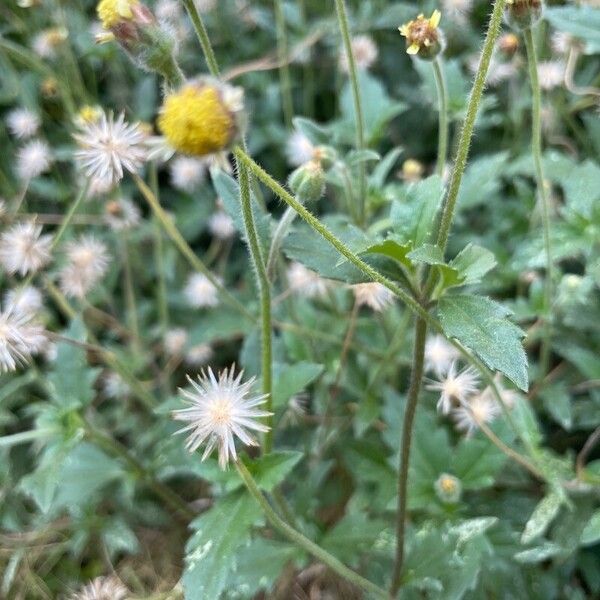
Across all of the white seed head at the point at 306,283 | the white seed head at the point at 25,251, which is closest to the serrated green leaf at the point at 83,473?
the white seed head at the point at 25,251

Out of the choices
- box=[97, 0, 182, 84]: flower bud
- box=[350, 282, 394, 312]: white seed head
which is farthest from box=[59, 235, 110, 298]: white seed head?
box=[97, 0, 182, 84]: flower bud

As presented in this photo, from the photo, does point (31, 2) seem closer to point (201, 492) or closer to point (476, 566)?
point (201, 492)

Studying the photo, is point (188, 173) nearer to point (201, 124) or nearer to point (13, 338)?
point (13, 338)

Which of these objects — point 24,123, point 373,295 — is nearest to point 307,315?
point 373,295

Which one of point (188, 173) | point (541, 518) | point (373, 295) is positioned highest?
point (188, 173)

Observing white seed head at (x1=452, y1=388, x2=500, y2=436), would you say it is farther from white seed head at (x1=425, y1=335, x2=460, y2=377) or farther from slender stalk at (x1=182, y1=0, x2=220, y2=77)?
slender stalk at (x1=182, y1=0, x2=220, y2=77)
